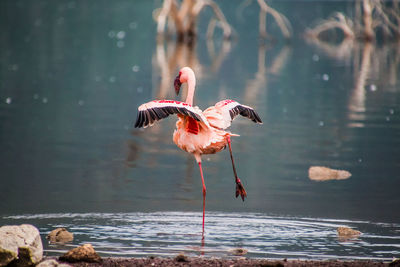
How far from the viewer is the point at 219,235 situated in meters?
8.75

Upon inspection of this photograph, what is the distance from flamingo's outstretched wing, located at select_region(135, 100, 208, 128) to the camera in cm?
834

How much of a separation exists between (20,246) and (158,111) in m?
2.24

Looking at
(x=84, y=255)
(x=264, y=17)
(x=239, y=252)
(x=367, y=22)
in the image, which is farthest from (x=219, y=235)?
(x=367, y=22)

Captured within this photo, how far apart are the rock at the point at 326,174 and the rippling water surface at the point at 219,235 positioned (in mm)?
2786

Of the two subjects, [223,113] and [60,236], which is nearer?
[60,236]

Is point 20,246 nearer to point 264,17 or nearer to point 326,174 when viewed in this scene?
point 326,174

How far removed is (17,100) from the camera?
20438 mm

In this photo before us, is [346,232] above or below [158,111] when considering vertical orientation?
below

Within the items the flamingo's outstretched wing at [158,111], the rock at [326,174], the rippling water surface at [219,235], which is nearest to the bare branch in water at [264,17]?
the rock at [326,174]

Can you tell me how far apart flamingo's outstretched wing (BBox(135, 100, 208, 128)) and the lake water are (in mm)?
1278

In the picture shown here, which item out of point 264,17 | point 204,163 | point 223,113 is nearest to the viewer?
point 223,113

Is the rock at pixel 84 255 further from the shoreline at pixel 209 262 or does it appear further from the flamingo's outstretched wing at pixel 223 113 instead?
the flamingo's outstretched wing at pixel 223 113

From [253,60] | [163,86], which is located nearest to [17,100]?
[163,86]

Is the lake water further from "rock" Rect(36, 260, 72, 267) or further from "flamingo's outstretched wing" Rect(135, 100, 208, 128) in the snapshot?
"flamingo's outstretched wing" Rect(135, 100, 208, 128)
